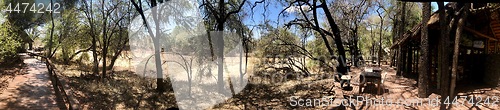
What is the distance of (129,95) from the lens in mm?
9820

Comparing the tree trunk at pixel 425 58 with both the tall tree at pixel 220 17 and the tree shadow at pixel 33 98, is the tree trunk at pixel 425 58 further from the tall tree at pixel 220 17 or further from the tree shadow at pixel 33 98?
the tree shadow at pixel 33 98

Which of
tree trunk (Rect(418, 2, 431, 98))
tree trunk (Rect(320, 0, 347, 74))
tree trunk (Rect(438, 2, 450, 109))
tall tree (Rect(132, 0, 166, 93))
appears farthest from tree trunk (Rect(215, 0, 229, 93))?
tree trunk (Rect(438, 2, 450, 109))

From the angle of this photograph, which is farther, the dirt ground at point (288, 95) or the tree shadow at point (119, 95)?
the tree shadow at point (119, 95)

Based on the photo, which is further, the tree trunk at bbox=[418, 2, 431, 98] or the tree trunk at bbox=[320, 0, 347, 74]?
the tree trunk at bbox=[320, 0, 347, 74]

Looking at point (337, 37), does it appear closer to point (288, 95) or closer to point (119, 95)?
point (288, 95)

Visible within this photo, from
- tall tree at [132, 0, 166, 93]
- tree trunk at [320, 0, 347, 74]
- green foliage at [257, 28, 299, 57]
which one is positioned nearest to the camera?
tree trunk at [320, 0, 347, 74]

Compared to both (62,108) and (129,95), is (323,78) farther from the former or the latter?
(62,108)

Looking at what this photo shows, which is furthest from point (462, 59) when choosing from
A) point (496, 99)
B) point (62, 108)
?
point (62, 108)

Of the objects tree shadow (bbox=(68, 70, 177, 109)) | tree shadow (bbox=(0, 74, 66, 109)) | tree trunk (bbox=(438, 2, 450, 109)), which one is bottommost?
tree shadow (bbox=(68, 70, 177, 109))

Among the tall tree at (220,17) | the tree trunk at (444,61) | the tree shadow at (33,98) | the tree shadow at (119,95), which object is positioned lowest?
the tree shadow at (119,95)

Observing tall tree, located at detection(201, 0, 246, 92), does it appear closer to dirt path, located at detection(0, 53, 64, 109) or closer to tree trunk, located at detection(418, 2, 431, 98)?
dirt path, located at detection(0, 53, 64, 109)

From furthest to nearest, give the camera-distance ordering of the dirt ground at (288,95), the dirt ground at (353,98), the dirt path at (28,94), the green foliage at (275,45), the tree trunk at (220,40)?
the green foliage at (275,45)
the tree trunk at (220,40)
the dirt path at (28,94)
the dirt ground at (288,95)
the dirt ground at (353,98)

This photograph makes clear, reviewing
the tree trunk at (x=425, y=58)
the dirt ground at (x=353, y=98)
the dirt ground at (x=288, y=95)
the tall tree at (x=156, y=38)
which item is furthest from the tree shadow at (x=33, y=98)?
the tree trunk at (x=425, y=58)

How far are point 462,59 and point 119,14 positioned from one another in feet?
44.3
